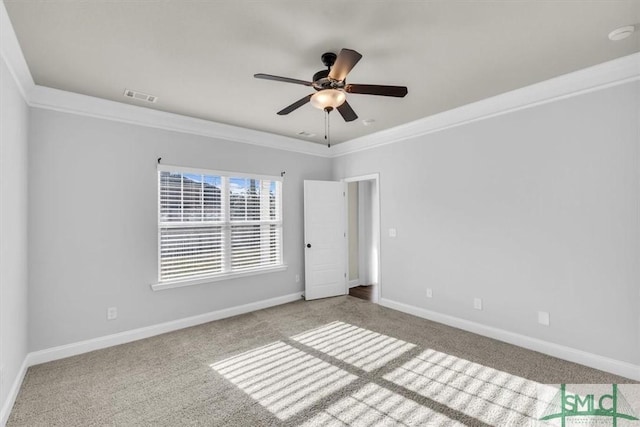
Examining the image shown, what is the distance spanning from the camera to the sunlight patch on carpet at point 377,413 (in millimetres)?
2055

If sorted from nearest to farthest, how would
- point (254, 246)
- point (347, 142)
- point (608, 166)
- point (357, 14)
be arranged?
point (357, 14), point (608, 166), point (254, 246), point (347, 142)

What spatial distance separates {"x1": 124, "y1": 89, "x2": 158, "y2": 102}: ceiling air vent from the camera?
10.1 feet

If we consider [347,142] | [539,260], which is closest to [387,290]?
[539,260]

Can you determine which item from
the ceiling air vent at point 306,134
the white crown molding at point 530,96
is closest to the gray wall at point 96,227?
the ceiling air vent at point 306,134

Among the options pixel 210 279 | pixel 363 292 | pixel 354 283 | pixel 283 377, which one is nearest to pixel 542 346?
pixel 283 377

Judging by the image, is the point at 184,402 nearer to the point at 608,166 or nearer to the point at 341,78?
the point at 341,78

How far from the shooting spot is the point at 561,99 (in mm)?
2926

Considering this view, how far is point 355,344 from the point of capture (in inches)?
130

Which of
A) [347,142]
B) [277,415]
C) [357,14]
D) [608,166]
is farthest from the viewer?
[347,142]

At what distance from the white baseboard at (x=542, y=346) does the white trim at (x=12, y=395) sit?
13.5 ft

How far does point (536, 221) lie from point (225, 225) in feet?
12.2

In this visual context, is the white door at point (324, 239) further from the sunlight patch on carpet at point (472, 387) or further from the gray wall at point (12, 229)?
the gray wall at point (12, 229)

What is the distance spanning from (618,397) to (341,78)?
126 inches

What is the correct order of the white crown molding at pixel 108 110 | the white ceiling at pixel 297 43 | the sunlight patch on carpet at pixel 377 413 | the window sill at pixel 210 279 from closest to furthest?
the white ceiling at pixel 297 43 → the sunlight patch on carpet at pixel 377 413 → the white crown molding at pixel 108 110 → the window sill at pixel 210 279
